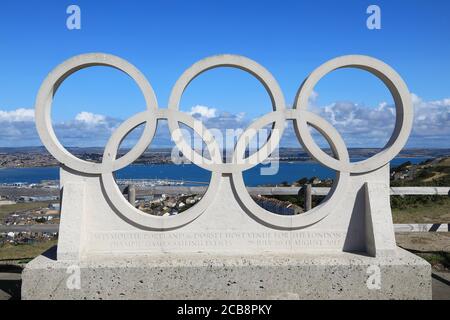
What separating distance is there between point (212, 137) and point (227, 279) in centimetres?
201

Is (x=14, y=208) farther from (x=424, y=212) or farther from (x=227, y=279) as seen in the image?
(x=424, y=212)

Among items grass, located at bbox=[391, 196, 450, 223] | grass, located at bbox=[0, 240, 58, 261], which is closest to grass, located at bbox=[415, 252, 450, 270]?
grass, located at bbox=[391, 196, 450, 223]

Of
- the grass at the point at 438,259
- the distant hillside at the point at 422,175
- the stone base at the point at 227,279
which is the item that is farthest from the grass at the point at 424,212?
the stone base at the point at 227,279

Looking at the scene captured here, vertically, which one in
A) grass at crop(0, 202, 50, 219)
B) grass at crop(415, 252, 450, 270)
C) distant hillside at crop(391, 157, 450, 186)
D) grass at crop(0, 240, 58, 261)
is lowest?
grass at crop(0, 240, 58, 261)

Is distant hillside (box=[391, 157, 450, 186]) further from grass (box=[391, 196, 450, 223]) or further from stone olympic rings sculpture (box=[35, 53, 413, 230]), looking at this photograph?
stone olympic rings sculpture (box=[35, 53, 413, 230])

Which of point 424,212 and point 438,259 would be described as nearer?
point 438,259

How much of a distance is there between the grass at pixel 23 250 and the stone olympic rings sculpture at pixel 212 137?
428 centimetres

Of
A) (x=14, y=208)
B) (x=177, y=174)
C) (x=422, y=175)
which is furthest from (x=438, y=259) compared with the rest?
→ (x=177, y=174)

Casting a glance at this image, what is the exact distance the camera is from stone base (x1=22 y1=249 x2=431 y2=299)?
225 inches

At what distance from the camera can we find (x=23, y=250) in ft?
32.7

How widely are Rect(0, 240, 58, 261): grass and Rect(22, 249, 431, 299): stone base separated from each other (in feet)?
13.0
